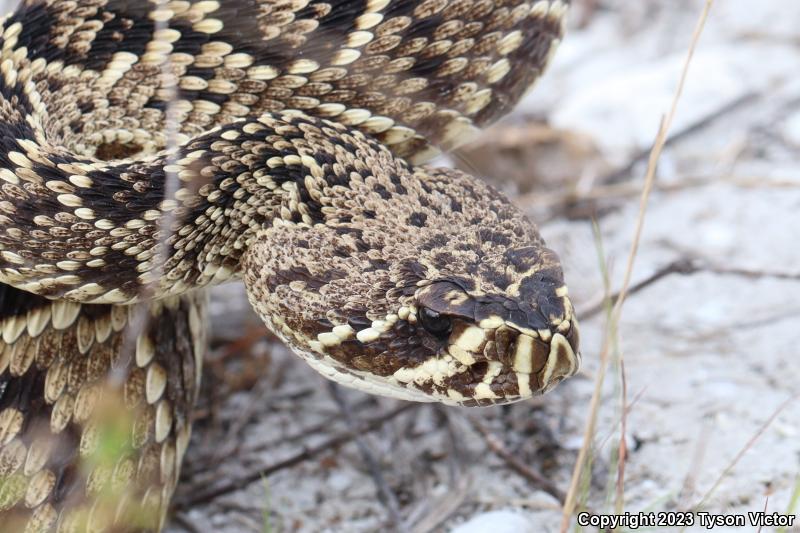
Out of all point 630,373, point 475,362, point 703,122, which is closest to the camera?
point 475,362

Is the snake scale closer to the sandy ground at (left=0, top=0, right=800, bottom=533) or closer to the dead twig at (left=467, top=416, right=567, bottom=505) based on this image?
the sandy ground at (left=0, top=0, right=800, bottom=533)

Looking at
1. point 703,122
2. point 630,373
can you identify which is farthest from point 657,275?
point 703,122

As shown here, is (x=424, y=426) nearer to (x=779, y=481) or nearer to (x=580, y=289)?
(x=580, y=289)

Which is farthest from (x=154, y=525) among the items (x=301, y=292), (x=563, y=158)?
(x=563, y=158)

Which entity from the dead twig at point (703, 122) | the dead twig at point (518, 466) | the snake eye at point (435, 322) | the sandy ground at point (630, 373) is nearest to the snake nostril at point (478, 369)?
the snake eye at point (435, 322)

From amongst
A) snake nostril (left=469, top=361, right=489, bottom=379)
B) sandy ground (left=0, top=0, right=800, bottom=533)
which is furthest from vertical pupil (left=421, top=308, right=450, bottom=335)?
sandy ground (left=0, top=0, right=800, bottom=533)

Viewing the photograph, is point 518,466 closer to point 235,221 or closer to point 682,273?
point 682,273
